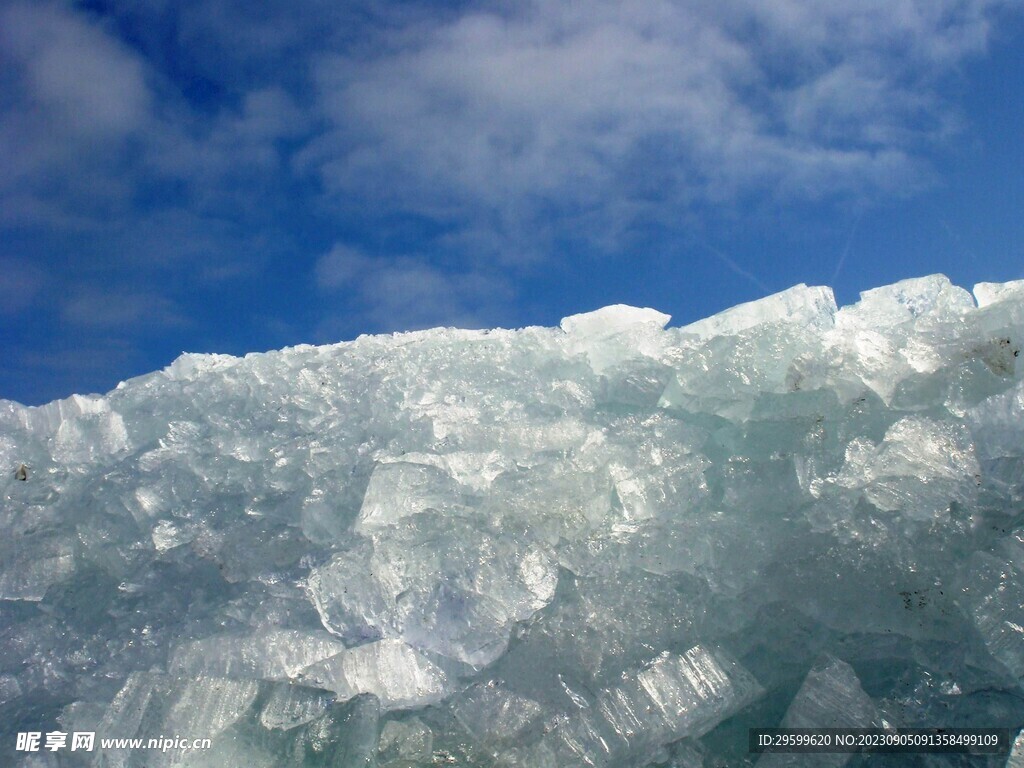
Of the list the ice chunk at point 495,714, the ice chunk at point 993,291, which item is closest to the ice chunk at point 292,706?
the ice chunk at point 495,714

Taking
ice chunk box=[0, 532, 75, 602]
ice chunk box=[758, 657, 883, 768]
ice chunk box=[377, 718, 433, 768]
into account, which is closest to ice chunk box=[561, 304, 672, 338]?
ice chunk box=[758, 657, 883, 768]

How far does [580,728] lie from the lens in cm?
253

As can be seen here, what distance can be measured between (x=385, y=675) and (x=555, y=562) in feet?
2.48

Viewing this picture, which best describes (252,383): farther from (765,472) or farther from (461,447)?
(765,472)

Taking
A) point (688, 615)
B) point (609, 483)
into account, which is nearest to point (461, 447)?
point (609, 483)

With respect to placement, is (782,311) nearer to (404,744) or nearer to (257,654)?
(404,744)

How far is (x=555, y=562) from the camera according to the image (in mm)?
2959

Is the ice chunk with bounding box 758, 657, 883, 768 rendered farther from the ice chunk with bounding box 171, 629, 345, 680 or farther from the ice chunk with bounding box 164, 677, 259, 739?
the ice chunk with bounding box 164, 677, 259, 739

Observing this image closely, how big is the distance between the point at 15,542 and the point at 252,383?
1306 millimetres

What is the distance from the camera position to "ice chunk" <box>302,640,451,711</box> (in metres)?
2.69

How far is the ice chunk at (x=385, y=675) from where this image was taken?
8.82 feet

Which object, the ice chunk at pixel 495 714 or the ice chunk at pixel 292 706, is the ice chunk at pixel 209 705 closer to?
the ice chunk at pixel 292 706

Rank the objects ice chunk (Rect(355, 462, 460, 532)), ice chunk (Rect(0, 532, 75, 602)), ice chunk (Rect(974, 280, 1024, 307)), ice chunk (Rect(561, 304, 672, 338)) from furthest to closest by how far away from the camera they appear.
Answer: ice chunk (Rect(561, 304, 672, 338)) < ice chunk (Rect(974, 280, 1024, 307)) < ice chunk (Rect(0, 532, 75, 602)) < ice chunk (Rect(355, 462, 460, 532))

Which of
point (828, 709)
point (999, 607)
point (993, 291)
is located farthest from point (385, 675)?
point (993, 291)
